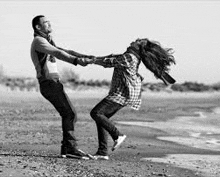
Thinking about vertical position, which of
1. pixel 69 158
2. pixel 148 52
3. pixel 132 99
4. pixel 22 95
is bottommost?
pixel 22 95

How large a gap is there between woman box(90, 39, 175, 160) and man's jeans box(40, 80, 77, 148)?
449 mm

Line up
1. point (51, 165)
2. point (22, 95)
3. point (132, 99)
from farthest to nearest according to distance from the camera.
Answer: point (22, 95)
point (132, 99)
point (51, 165)

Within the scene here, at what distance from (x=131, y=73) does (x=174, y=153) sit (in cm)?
332

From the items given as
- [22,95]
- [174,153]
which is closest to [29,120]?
[174,153]

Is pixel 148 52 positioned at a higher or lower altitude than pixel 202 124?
higher

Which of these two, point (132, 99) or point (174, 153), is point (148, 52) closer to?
point (132, 99)

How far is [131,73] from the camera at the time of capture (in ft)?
36.0

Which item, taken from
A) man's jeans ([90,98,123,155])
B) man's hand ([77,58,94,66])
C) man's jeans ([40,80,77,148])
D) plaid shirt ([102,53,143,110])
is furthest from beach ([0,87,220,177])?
man's hand ([77,58,94,66])

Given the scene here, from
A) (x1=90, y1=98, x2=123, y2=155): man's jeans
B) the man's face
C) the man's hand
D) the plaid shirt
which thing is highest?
the man's face

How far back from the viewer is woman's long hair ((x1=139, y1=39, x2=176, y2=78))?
1125 centimetres

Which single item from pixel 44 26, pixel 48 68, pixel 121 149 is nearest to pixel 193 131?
pixel 121 149

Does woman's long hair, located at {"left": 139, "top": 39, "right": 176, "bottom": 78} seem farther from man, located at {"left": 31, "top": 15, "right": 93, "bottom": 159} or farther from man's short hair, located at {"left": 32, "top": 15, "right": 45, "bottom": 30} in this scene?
man's short hair, located at {"left": 32, "top": 15, "right": 45, "bottom": 30}

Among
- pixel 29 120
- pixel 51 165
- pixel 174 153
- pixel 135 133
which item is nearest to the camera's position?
pixel 51 165

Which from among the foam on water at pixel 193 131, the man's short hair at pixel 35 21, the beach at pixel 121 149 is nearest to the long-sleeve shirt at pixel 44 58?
the man's short hair at pixel 35 21
